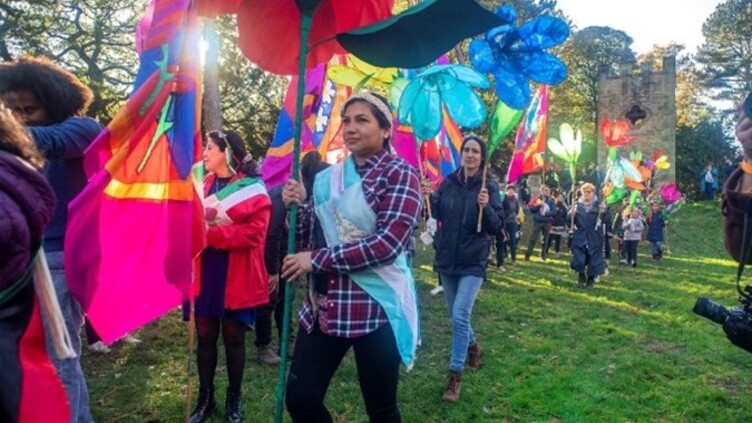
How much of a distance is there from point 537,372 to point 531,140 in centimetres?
235

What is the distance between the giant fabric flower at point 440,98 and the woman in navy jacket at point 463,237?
73 centimetres

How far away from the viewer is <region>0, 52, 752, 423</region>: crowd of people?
5.57ft

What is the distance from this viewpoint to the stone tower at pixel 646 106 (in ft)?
104

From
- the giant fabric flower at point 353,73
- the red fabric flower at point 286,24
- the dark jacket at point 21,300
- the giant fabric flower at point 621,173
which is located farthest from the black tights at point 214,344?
the giant fabric flower at point 621,173

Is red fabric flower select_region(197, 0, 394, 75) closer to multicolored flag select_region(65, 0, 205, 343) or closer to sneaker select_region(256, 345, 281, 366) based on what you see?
multicolored flag select_region(65, 0, 205, 343)

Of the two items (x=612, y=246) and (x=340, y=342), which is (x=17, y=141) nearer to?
(x=340, y=342)

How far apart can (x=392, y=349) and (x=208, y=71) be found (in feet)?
30.1

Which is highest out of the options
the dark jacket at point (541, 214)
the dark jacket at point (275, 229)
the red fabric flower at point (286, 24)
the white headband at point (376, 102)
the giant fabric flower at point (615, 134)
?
the giant fabric flower at point (615, 134)

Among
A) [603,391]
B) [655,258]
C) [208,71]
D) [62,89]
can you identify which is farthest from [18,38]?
[655,258]

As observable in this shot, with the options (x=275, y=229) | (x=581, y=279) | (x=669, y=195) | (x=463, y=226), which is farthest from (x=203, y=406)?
(x=669, y=195)

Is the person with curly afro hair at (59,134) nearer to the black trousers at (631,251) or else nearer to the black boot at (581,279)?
the black boot at (581,279)

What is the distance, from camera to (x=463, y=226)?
4805mm

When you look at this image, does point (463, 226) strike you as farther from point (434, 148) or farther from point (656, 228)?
point (656, 228)

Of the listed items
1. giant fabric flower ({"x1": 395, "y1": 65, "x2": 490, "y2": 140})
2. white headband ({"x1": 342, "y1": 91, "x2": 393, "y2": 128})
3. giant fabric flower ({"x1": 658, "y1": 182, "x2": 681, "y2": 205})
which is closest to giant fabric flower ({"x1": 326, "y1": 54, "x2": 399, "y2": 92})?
giant fabric flower ({"x1": 395, "y1": 65, "x2": 490, "y2": 140})
